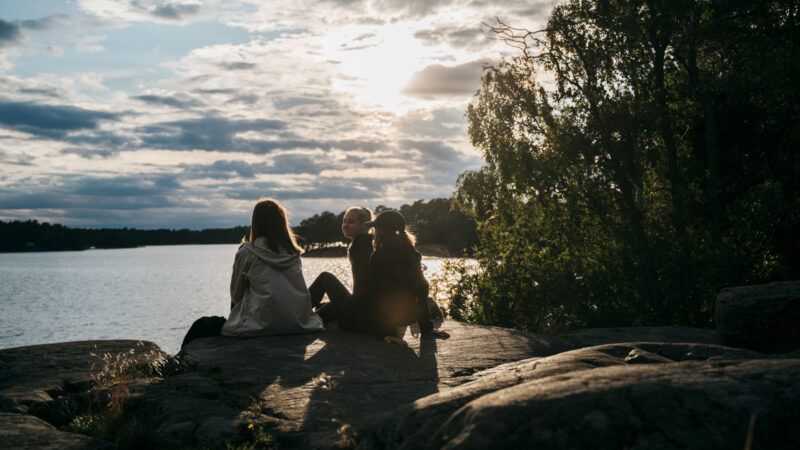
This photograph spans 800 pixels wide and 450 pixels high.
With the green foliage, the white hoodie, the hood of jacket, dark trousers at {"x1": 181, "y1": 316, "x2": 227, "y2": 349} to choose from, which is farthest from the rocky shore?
the green foliage

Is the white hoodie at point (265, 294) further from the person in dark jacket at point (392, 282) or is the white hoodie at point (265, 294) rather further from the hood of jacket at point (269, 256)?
the person in dark jacket at point (392, 282)

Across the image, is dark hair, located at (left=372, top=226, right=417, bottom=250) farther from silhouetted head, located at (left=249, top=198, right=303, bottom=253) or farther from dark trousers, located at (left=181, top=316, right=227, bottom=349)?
dark trousers, located at (left=181, top=316, right=227, bottom=349)

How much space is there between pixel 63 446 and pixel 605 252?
36.2 ft

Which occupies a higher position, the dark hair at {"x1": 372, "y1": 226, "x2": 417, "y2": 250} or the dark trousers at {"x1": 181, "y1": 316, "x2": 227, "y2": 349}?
the dark hair at {"x1": 372, "y1": 226, "x2": 417, "y2": 250}

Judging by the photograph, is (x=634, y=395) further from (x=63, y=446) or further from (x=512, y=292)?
(x=512, y=292)

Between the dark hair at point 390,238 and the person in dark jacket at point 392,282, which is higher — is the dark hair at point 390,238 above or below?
above

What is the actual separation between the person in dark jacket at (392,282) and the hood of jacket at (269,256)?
1205mm

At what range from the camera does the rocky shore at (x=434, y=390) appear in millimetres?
2590

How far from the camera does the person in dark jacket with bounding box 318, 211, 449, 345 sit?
7.78m

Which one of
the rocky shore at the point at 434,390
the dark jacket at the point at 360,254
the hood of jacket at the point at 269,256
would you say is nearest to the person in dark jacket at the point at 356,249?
the dark jacket at the point at 360,254

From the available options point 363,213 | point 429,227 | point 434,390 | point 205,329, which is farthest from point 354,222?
point 429,227

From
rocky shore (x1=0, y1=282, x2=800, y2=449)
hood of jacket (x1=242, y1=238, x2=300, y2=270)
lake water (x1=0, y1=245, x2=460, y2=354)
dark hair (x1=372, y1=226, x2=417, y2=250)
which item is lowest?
lake water (x1=0, y1=245, x2=460, y2=354)

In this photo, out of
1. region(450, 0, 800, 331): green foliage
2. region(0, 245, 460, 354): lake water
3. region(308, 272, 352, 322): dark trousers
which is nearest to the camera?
region(308, 272, 352, 322): dark trousers

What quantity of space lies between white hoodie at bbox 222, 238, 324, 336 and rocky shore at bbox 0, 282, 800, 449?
22 cm
